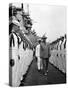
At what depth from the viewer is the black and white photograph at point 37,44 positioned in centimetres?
660

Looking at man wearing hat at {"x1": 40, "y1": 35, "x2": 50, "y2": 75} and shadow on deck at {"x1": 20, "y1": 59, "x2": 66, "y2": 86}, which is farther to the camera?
man wearing hat at {"x1": 40, "y1": 35, "x2": 50, "y2": 75}

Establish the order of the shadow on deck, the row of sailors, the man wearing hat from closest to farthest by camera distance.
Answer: the row of sailors < the shadow on deck < the man wearing hat

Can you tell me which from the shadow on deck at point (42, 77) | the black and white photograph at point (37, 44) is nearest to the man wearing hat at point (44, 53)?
the black and white photograph at point (37, 44)

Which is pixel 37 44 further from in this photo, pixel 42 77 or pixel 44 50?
pixel 42 77

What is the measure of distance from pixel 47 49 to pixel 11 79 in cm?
133

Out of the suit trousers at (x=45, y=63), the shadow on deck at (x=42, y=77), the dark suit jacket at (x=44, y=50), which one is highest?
the dark suit jacket at (x=44, y=50)

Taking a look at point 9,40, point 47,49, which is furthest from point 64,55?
point 9,40

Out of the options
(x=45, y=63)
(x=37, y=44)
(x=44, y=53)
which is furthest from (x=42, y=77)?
(x=37, y=44)

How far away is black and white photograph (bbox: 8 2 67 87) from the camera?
660 centimetres

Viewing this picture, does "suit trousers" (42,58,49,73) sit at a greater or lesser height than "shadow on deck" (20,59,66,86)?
greater

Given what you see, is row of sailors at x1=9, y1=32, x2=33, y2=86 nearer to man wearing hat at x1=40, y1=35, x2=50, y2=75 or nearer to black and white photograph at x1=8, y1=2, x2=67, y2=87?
black and white photograph at x1=8, y1=2, x2=67, y2=87

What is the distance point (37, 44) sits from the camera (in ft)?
22.9

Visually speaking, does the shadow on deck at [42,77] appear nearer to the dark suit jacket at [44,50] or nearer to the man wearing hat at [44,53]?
the man wearing hat at [44,53]

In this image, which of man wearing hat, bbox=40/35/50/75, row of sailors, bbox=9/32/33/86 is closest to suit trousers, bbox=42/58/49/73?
man wearing hat, bbox=40/35/50/75
